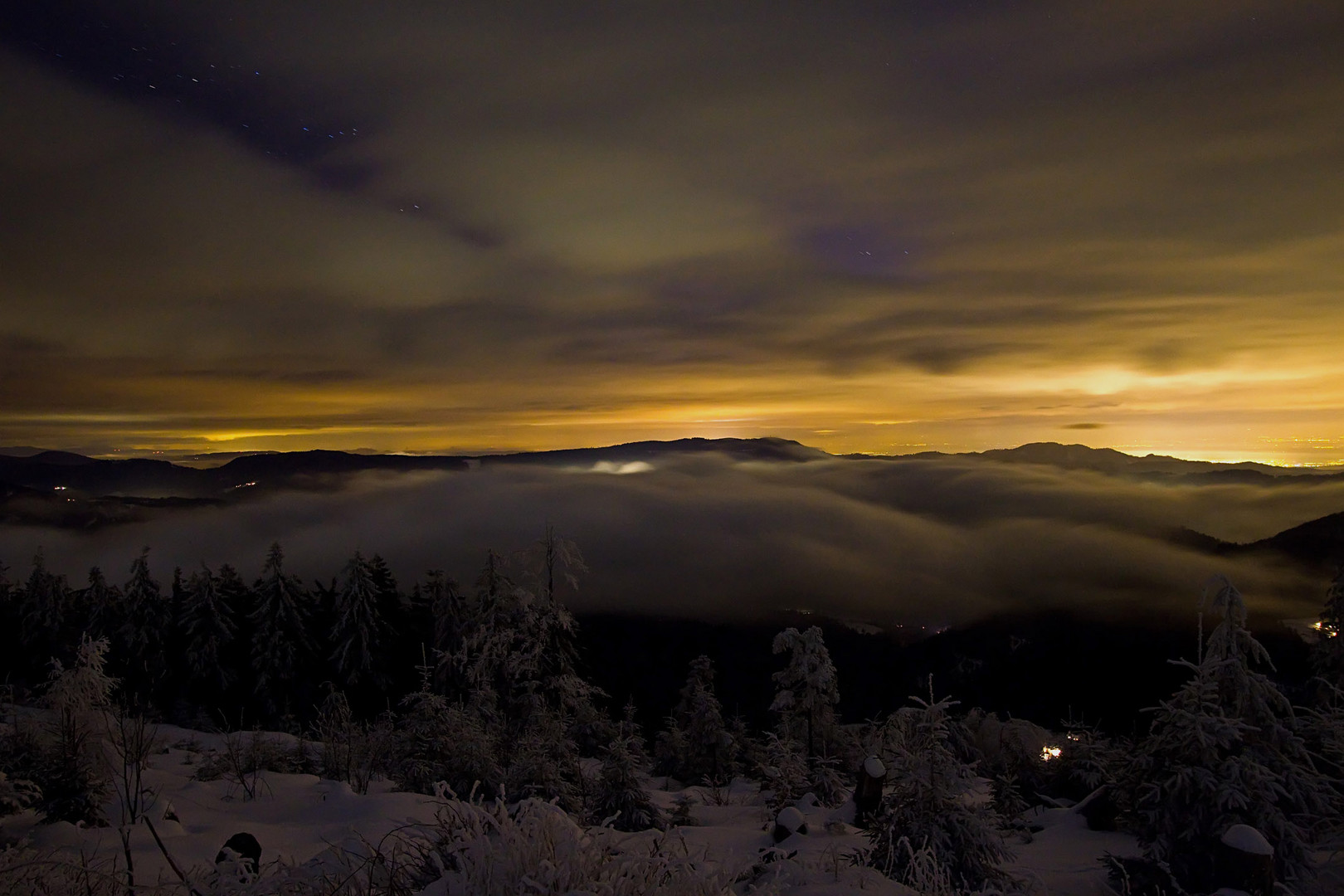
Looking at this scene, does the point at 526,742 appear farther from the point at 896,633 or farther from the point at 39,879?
the point at 896,633

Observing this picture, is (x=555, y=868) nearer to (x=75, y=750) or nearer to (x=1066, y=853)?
(x=75, y=750)

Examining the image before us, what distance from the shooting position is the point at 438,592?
3575 cm

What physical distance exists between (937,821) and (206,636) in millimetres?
39222

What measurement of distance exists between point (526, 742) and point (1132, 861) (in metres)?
9.96

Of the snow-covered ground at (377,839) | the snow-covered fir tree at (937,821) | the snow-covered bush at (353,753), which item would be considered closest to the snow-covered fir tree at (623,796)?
the snow-covered ground at (377,839)

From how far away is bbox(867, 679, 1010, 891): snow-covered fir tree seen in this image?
265 inches

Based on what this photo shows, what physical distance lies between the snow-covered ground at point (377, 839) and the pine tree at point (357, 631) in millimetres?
22956

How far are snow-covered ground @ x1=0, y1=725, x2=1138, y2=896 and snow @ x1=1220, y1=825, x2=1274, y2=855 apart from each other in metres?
1.84

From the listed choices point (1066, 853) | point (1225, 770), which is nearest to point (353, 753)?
point (1066, 853)

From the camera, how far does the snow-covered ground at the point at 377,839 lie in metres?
4.15

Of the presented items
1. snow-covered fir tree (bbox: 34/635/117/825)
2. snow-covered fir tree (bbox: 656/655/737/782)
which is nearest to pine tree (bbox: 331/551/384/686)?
snow-covered fir tree (bbox: 656/655/737/782)

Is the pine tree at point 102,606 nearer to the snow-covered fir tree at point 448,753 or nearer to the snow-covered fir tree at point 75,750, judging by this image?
the snow-covered fir tree at point 448,753

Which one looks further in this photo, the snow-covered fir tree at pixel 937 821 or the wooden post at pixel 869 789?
the wooden post at pixel 869 789

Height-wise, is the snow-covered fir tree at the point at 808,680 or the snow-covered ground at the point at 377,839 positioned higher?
the snow-covered ground at the point at 377,839
